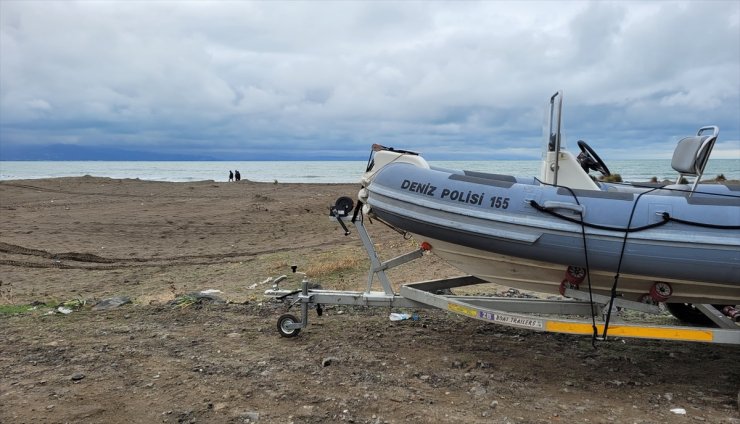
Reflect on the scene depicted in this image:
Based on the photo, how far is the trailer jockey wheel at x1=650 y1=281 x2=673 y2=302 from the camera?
153 inches

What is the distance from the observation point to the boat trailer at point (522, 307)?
3.79m

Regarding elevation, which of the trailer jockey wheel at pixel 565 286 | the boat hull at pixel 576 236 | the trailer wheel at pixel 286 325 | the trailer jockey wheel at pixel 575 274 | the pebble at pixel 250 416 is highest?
the boat hull at pixel 576 236

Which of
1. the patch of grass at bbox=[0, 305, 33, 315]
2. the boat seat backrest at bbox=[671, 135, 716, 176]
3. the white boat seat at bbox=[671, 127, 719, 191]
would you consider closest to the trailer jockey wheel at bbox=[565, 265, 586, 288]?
the white boat seat at bbox=[671, 127, 719, 191]

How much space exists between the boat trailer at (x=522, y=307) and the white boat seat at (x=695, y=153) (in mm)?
1065

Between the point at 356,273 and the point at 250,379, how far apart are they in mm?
3738

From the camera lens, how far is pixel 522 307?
14.7ft

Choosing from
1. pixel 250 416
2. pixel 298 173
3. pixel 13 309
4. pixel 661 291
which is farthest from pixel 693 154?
pixel 298 173

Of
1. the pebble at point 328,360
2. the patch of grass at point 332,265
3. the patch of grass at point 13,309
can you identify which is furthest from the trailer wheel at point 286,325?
the patch of grass at point 13,309

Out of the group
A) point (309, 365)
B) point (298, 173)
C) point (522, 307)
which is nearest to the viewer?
point (309, 365)

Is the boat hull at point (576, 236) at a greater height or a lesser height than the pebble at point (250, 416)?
greater

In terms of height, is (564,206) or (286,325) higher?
(564,206)

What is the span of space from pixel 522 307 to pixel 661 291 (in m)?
1.02

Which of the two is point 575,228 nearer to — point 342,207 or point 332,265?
point 342,207

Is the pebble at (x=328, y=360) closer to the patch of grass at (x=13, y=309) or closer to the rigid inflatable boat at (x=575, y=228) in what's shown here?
the rigid inflatable boat at (x=575, y=228)
